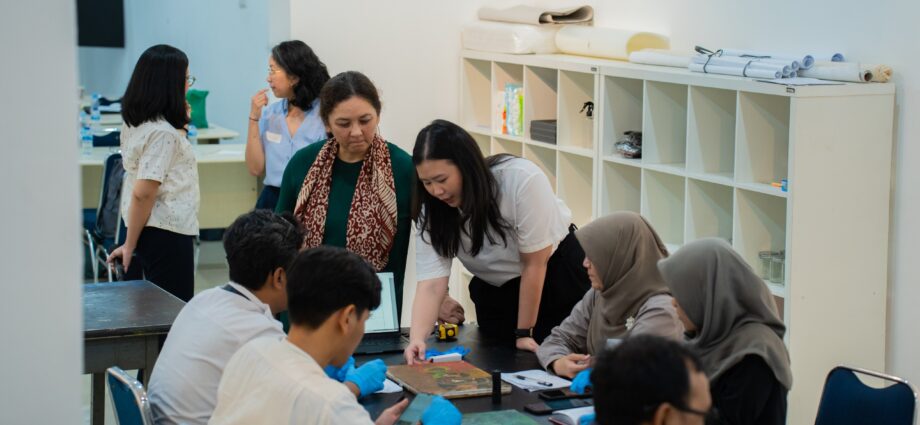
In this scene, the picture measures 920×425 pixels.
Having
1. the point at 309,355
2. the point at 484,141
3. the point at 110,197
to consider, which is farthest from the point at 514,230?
the point at 110,197

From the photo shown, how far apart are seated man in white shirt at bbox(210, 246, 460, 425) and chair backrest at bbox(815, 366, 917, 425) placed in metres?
1.37

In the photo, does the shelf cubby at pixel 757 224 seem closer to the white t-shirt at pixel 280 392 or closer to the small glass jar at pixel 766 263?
the small glass jar at pixel 766 263

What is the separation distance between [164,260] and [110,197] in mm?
1633

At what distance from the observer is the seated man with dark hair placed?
5.51 feet

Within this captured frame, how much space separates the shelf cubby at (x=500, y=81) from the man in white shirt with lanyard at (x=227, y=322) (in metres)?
2.79

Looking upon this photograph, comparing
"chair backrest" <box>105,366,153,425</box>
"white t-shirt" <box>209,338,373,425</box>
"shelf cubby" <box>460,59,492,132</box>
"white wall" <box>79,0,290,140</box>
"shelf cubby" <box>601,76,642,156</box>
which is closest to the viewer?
"white t-shirt" <box>209,338,373,425</box>

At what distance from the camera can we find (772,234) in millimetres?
4023

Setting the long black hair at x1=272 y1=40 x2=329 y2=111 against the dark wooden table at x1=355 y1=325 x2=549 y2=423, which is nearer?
the dark wooden table at x1=355 y1=325 x2=549 y2=423

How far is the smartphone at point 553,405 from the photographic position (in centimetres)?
269

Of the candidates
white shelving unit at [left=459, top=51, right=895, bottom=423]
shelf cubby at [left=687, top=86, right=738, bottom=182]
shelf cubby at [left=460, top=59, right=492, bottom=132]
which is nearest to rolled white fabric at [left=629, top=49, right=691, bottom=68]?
white shelving unit at [left=459, top=51, right=895, bottom=423]

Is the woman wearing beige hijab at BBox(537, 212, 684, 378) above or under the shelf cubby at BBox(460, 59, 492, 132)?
under

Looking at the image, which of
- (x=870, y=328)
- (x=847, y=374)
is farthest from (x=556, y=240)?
(x=870, y=328)

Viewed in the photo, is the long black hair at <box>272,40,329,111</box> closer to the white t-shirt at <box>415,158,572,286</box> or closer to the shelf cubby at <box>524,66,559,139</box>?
the shelf cubby at <box>524,66,559,139</box>

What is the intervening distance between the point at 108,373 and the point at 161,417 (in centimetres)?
24
